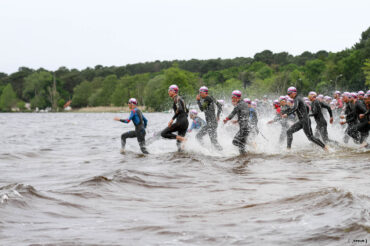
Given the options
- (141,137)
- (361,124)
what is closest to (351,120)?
(361,124)

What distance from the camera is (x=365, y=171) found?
382 inches

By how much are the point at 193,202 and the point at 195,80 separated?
115 m

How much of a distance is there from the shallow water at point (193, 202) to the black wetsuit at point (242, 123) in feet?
2.21

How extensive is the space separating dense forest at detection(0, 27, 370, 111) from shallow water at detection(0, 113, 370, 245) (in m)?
78.6

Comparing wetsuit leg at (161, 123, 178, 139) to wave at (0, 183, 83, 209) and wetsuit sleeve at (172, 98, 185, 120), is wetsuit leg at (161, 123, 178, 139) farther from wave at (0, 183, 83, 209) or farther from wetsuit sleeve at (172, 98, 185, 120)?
wave at (0, 183, 83, 209)

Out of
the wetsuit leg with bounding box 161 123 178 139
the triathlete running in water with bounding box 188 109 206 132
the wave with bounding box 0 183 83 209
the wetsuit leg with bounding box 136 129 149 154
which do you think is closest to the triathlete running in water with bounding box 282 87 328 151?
the triathlete running in water with bounding box 188 109 206 132

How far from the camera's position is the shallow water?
5.12m

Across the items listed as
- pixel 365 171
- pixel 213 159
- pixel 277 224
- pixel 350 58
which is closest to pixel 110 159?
pixel 213 159

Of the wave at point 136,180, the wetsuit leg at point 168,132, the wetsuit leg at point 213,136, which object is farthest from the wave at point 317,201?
the wetsuit leg at point 213,136

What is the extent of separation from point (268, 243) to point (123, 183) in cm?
480

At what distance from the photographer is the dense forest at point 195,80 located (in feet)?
311

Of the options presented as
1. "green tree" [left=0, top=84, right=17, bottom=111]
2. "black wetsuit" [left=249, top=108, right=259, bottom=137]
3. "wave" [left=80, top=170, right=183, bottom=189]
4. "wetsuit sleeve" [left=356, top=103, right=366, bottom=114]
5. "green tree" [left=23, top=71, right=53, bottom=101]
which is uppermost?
"green tree" [left=23, top=71, right=53, bottom=101]

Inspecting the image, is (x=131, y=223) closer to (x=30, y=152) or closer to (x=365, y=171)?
(x=365, y=171)

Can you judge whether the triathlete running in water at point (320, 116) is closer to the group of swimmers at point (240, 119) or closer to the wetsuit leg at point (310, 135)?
the group of swimmers at point (240, 119)
